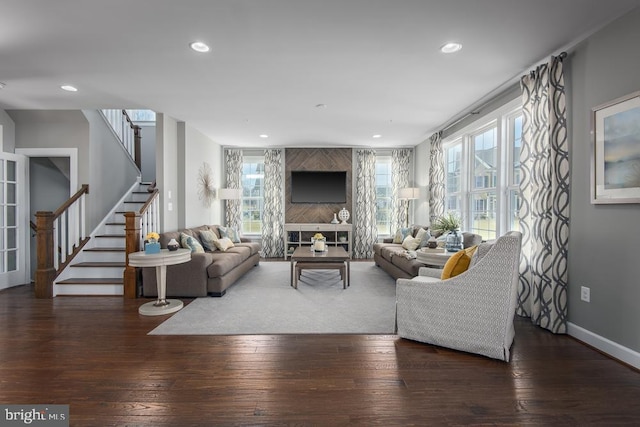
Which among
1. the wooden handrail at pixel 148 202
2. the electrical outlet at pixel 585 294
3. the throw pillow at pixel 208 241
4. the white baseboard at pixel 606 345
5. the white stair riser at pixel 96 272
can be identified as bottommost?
the white baseboard at pixel 606 345

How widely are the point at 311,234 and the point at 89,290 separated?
14.6ft

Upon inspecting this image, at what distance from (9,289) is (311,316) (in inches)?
182

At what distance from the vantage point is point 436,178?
242 inches

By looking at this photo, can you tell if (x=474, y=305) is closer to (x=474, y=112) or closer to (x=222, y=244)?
(x=474, y=112)

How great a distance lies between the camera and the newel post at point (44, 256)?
4.25m

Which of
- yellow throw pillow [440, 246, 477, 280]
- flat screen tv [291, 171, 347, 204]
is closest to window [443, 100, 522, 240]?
yellow throw pillow [440, 246, 477, 280]

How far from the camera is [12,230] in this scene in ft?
16.4

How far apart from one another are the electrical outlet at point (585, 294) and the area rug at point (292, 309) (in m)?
1.68

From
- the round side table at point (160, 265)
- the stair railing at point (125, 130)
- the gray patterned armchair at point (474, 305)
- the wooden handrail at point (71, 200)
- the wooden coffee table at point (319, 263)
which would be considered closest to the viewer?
the gray patterned armchair at point (474, 305)

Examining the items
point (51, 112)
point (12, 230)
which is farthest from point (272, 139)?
point (12, 230)

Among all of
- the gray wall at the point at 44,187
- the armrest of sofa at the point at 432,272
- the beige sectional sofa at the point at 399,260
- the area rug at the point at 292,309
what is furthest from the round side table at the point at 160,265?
the gray wall at the point at 44,187

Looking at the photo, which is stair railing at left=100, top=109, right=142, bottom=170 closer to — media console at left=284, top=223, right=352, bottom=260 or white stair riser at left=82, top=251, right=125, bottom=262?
white stair riser at left=82, top=251, right=125, bottom=262

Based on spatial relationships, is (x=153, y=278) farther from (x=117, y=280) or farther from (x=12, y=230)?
(x=12, y=230)

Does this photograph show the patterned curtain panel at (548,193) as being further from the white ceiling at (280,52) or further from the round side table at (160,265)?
the round side table at (160,265)
